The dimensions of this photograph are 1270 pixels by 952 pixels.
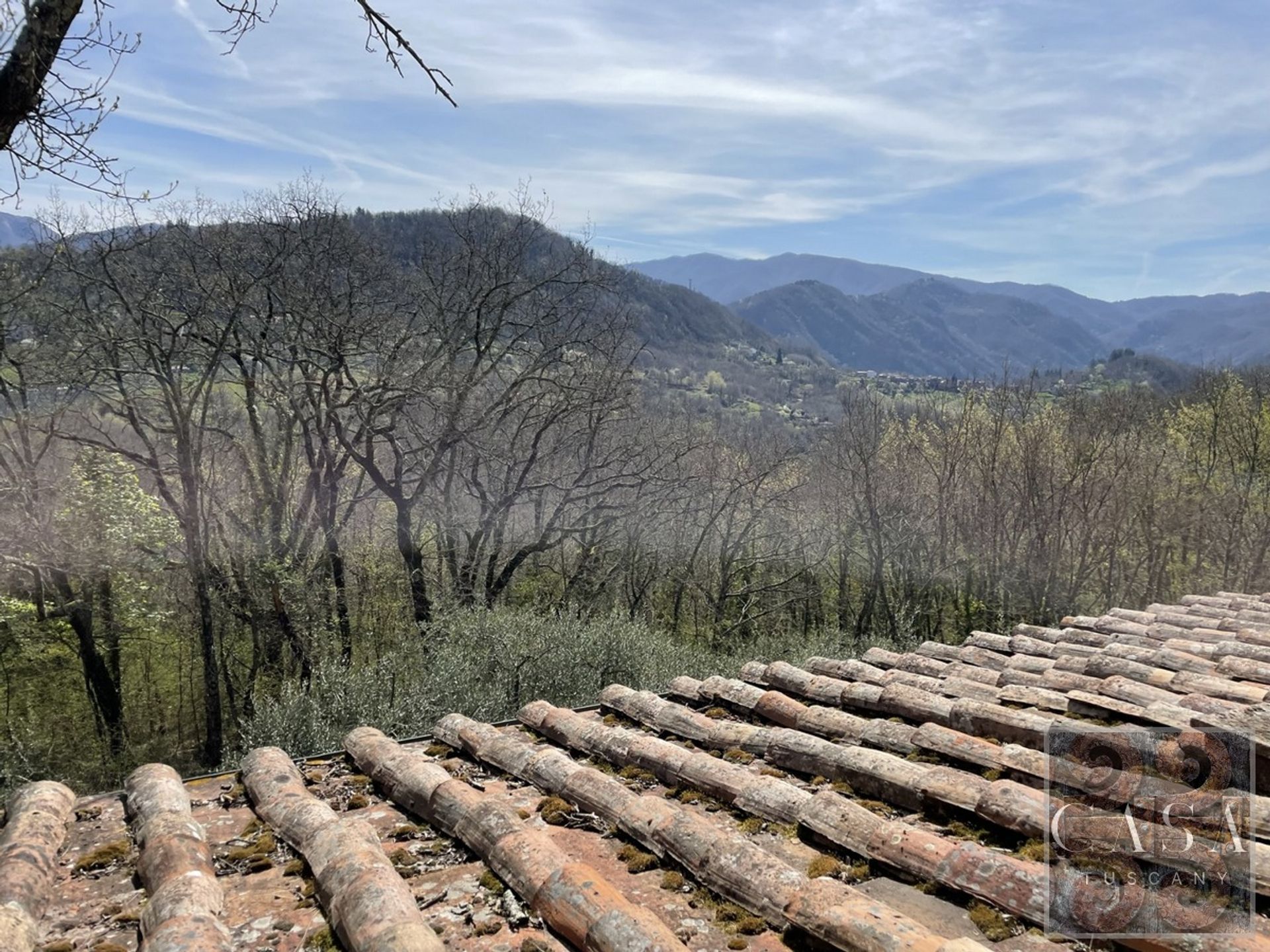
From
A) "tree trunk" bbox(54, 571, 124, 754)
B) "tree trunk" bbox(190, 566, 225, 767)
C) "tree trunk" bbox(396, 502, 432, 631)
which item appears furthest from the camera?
"tree trunk" bbox(396, 502, 432, 631)

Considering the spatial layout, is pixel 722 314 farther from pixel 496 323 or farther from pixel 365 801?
pixel 365 801

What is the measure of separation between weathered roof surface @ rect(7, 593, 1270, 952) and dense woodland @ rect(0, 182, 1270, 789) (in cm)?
579

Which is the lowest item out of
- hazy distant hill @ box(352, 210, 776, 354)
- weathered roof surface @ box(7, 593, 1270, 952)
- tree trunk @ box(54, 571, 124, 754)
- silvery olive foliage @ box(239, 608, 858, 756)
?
tree trunk @ box(54, 571, 124, 754)

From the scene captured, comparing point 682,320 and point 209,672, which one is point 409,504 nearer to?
point 209,672

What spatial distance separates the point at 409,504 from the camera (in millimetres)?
17078

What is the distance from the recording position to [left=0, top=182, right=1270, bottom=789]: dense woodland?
571 inches

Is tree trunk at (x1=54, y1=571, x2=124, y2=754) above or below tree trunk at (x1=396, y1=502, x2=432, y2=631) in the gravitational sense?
below

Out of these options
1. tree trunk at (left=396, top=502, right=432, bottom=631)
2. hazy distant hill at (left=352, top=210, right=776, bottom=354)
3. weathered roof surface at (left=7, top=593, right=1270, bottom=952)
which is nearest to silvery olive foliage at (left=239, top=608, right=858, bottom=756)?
tree trunk at (left=396, top=502, right=432, bottom=631)

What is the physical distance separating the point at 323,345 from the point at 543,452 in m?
6.26

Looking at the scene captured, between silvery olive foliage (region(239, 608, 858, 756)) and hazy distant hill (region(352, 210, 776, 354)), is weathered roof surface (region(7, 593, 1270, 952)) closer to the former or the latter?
silvery olive foliage (region(239, 608, 858, 756))

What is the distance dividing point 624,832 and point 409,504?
14.9 metres

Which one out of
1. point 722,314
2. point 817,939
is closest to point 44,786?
point 817,939

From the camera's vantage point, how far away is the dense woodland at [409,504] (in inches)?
571

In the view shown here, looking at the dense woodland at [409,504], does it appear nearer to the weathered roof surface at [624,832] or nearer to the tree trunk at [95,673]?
the tree trunk at [95,673]
